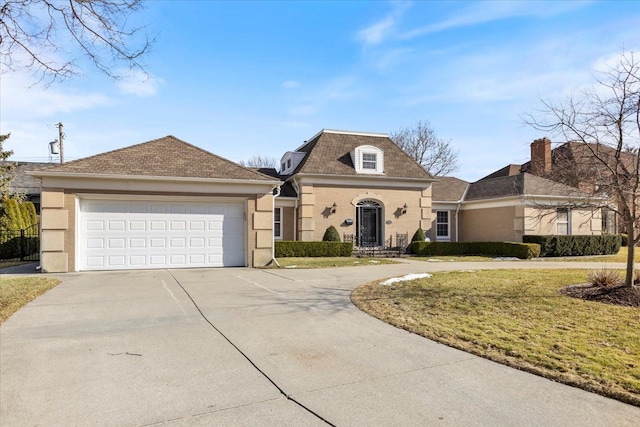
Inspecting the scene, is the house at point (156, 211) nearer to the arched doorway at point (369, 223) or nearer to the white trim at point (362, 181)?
the white trim at point (362, 181)

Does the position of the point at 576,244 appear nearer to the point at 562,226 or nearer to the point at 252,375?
the point at 562,226

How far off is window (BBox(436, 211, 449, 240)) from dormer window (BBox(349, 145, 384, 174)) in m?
5.79

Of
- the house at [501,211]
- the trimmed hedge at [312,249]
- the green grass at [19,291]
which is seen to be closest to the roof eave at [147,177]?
the green grass at [19,291]

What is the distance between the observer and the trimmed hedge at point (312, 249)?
1934 centimetres

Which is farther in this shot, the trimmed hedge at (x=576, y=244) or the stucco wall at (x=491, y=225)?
the stucco wall at (x=491, y=225)

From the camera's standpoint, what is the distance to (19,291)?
8.93m

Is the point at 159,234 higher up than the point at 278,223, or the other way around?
the point at 278,223

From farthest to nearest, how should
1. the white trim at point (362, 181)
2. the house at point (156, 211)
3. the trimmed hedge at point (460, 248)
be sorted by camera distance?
the white trim at point (362, 181)
the trimmed hedge at point (460, 248)
the house at point (156, 211)

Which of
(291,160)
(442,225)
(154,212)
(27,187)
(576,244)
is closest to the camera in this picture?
(154,212)

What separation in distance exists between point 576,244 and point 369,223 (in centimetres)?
1097

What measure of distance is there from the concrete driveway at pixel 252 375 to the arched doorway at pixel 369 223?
14.9 meters

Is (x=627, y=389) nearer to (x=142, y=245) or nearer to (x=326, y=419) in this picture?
(x=326, y=419)

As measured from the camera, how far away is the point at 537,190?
882 inches

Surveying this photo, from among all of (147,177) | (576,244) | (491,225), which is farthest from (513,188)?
(147,177)
